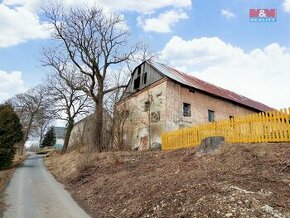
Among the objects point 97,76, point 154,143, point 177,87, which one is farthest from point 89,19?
point 154,143

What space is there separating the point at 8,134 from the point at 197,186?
23541 millimetres

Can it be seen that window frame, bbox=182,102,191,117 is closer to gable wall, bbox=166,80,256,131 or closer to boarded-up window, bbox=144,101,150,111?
gable wall, bbox=166,80,256,131

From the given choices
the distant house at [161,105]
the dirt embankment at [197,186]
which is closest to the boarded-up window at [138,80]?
the distant house at [161,105]

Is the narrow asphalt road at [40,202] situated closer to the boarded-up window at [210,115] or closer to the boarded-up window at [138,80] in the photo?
the boarded-up window at [138,80]

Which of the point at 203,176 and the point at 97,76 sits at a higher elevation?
the point at 97,76

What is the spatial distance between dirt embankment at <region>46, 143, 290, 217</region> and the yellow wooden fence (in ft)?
4.84

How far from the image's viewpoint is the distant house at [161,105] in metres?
25.4

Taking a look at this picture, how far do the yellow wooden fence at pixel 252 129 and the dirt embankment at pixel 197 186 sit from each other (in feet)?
4.84

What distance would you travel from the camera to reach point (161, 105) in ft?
83.5

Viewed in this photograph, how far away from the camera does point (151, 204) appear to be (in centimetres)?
845

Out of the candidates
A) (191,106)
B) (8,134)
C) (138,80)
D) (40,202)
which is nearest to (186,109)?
(191,106)

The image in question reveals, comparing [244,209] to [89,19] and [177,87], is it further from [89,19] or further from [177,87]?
[89,19]

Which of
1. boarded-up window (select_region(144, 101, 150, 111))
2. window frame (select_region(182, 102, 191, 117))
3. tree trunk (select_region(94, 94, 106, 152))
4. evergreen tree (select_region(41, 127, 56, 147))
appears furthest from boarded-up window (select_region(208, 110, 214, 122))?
evergreen tree (select_region(41, 127, 56, 147))

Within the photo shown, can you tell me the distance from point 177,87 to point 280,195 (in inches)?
765
